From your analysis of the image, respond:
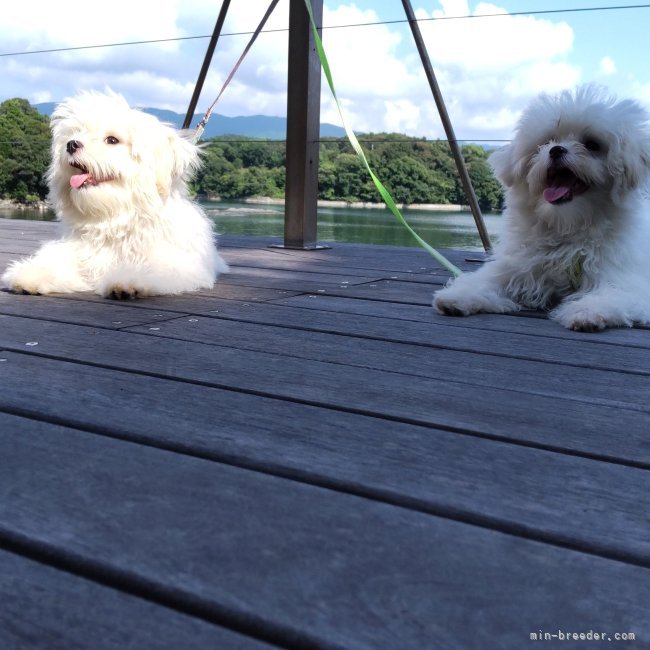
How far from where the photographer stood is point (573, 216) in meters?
2.88

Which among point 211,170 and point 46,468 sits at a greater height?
point 211,170

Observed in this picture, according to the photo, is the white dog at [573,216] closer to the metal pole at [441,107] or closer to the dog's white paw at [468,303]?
the dog's white paw at [468,303]

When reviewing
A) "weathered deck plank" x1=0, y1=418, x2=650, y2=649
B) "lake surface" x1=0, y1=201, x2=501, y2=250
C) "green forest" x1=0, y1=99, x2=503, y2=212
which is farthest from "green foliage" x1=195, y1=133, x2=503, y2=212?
"weathered deck plank" x1=0, y1=418, x2=650, y2=649

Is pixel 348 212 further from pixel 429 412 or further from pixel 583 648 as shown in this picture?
pixel 583 648

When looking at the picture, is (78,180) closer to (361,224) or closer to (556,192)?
(556,192)

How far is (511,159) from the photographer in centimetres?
308

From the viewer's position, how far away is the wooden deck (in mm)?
801

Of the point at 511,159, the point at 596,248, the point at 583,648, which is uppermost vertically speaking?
the point at 511,159

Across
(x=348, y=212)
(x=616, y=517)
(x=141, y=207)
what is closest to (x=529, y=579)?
(x=616, y=517)

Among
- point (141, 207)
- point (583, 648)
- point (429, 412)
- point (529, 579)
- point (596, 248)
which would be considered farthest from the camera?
point (141, 207)

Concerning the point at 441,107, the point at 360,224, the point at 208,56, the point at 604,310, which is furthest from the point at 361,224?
the point at 604,310

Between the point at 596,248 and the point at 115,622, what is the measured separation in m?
2.56

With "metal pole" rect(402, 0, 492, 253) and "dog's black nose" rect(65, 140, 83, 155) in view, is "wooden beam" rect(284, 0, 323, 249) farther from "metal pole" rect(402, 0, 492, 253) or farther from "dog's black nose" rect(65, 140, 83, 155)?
"dog's black nose" rect(65, 140, 83, 155)

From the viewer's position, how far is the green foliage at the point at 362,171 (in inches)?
193
